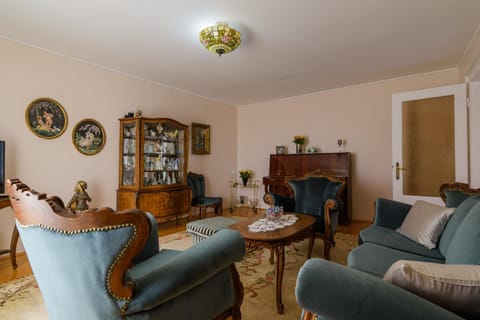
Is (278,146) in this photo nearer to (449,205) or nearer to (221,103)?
(221,103)

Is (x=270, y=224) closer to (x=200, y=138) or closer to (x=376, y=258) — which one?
(x=376, y=258)

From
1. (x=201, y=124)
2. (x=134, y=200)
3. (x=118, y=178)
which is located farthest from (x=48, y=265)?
(x=201, y=124)

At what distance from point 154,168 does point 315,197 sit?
99.3 inches

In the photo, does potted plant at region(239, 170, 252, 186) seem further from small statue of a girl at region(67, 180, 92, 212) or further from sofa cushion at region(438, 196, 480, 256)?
sofa cushion at region(438, 196, 480, 256)

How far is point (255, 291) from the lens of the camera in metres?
2.05

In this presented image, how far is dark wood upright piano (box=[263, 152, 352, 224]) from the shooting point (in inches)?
175

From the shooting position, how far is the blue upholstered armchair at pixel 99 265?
850mm

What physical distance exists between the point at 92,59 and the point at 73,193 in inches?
73.5

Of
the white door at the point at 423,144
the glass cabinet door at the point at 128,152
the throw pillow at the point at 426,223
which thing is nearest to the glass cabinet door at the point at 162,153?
the glass cabinet door at the point at 128,152

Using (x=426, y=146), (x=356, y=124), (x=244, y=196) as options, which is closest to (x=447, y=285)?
(x=426, y=146)

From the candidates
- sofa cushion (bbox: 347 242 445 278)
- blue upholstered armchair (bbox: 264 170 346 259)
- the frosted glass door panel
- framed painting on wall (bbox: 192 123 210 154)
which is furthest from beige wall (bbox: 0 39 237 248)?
the frosted glass door panel

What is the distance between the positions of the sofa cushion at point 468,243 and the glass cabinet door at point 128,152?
→ 147 inches

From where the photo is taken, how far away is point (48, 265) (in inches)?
38.5

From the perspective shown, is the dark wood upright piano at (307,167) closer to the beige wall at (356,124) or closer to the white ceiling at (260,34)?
the beige wall at (356,124)
